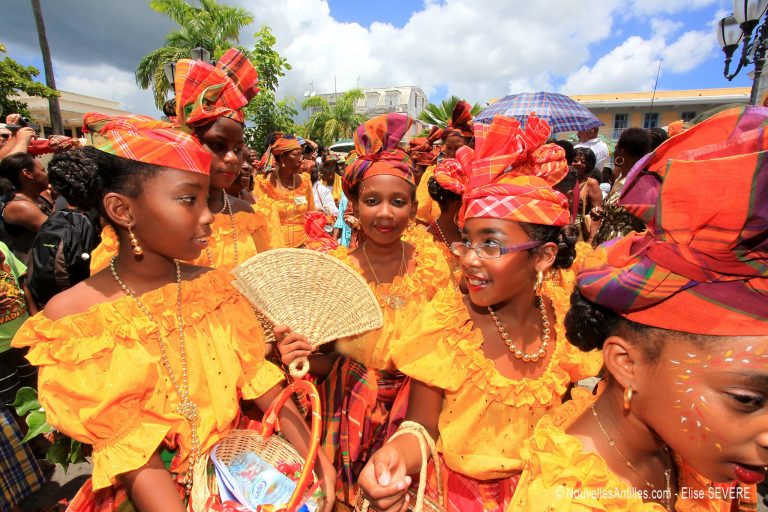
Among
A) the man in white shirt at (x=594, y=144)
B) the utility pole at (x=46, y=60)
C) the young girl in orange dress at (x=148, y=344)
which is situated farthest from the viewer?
the utility pole at (x=46, y=60)

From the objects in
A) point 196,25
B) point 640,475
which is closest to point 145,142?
point 640,475

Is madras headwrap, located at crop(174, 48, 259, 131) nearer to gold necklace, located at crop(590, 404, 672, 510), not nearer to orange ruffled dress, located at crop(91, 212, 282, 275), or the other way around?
orange ruffled dress, located at crop(91, 212, 282, 275)

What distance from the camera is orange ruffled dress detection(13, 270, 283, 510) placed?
4.55ft

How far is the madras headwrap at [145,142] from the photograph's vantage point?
5.13ft

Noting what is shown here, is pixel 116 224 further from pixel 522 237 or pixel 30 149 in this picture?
pixel 30 149

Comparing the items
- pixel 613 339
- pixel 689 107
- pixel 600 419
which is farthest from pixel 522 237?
pixel 689 107

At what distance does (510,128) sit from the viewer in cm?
170

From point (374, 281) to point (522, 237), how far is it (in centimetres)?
128

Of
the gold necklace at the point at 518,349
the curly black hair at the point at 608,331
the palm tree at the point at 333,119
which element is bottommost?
the gold necklace at the point at 518,349

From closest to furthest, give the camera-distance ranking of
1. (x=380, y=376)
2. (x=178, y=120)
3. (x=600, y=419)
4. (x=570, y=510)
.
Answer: (x=570, y=510)
(x=600, y=419)
(x=178, y=120)
(x=380, y=376)

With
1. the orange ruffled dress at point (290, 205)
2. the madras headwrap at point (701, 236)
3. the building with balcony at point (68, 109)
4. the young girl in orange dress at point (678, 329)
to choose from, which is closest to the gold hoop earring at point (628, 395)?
the young girl in orange dress at point (678, 329)

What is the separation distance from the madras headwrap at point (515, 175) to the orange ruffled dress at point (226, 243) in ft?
6.26

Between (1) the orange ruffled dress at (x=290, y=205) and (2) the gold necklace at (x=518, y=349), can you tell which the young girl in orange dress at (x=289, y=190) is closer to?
(1) the orange ruffled dress at (x=290, y=205)

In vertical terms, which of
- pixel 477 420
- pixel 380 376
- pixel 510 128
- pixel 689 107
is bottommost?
pixel 380 376
